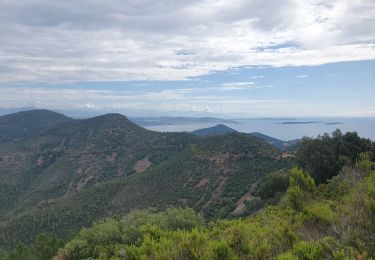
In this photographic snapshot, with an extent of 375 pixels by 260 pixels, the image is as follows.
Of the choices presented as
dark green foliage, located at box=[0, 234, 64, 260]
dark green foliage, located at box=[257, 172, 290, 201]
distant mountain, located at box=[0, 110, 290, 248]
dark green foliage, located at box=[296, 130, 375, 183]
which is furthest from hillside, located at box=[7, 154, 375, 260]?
distant mountain, located at box=[0, 110, 290, 248]

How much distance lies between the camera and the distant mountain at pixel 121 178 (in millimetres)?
67438

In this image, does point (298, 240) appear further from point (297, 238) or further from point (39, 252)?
point (39, 252)

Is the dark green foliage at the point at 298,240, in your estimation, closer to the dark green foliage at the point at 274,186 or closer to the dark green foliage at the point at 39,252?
the dark green foliage at the point at 274,186

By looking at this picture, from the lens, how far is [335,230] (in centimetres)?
1252

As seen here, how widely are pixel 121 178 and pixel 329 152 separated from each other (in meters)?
59.1

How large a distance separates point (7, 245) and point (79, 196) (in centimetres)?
2059

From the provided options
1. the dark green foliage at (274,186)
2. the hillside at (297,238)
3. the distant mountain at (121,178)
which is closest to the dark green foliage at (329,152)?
the dark green foliage at (274,186)

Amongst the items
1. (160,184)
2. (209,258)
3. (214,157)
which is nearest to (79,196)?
(160,184)

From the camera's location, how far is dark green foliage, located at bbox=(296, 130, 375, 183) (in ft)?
146

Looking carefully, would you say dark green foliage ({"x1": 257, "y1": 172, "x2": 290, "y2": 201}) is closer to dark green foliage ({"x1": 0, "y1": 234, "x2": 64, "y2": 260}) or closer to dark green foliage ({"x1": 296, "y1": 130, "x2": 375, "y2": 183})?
dark green foliage ({"x1": 296, "y1": 130, "x2": 375, "y2": 183})

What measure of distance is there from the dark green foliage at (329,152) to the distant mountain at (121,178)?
14.4 meters

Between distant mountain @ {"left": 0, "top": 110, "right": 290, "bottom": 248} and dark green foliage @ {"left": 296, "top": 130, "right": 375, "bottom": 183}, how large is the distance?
14447 mm

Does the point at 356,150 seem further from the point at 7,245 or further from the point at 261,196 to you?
the point at 7,245

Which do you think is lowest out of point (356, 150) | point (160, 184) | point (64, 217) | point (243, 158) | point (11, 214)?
point (11, 214)
